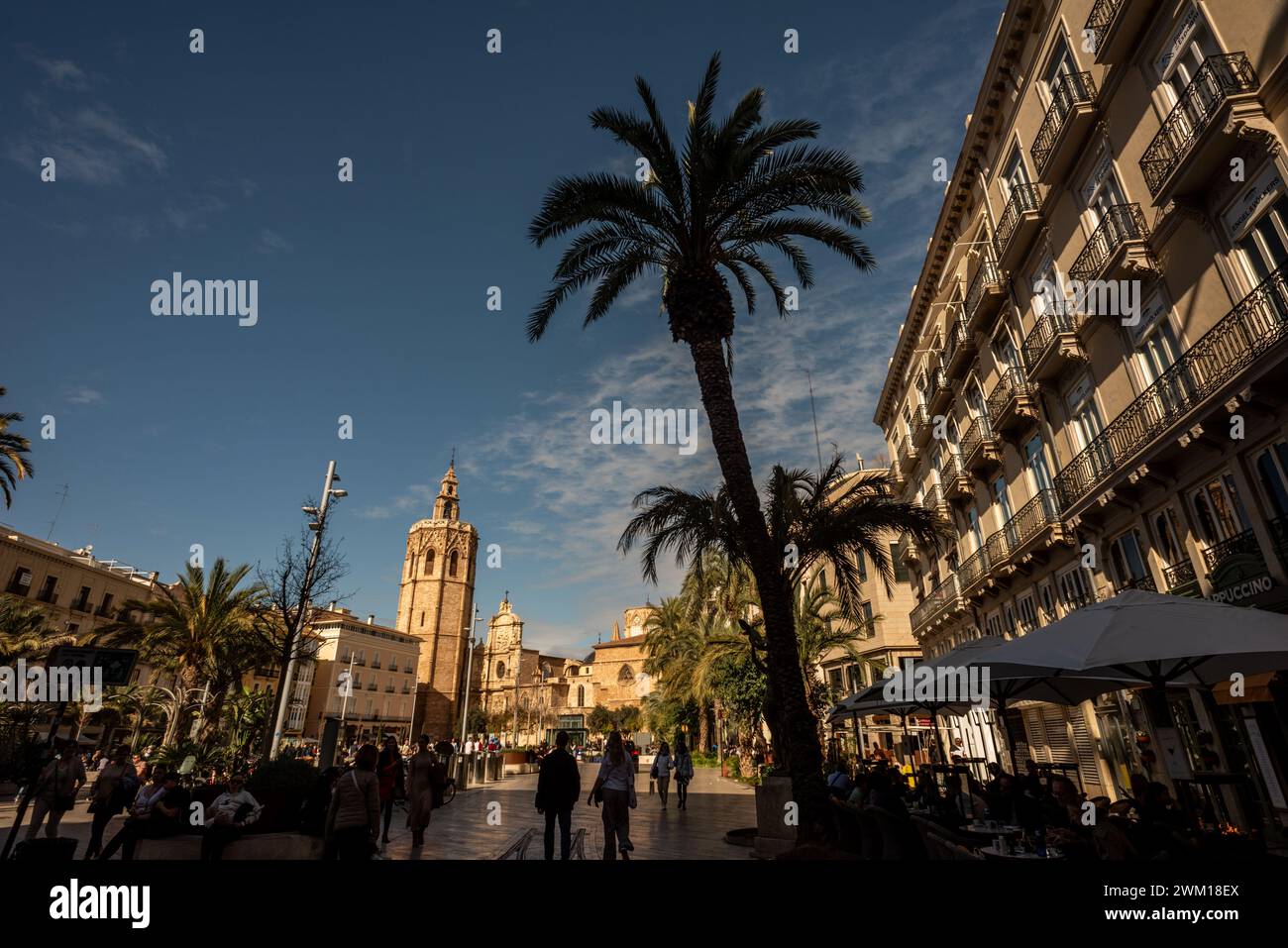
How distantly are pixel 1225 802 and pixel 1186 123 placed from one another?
1194cm

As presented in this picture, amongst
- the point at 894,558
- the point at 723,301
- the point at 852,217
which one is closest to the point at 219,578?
the point at 723,301

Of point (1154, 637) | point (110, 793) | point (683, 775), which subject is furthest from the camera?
point (683, 775)

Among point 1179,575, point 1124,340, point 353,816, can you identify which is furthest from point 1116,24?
point 353,816

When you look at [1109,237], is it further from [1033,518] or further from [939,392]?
[939,392]

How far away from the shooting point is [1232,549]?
10719mm

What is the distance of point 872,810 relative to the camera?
19.9 feet

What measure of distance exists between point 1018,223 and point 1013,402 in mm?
4754

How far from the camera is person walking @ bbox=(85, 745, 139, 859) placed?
966 cm

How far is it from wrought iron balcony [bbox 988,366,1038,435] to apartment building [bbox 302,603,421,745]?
55.9m

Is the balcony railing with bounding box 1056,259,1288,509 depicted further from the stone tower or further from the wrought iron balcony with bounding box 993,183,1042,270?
the stone tower

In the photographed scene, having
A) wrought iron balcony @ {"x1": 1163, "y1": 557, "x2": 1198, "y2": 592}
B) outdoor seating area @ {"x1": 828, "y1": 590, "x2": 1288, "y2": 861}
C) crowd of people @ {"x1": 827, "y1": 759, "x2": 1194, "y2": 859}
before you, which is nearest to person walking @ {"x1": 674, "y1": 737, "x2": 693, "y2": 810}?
crowd of people @ {"x1": 827, "y1": 759, "x2": 1194, "y2": 859}

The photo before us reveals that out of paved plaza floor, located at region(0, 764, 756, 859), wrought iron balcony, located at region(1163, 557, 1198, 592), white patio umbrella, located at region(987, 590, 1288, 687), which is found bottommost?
paved plaza floor, located at region(0, 764, 756, 859)

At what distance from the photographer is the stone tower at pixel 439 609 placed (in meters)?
77.2

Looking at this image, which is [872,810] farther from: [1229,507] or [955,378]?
[955,378]
